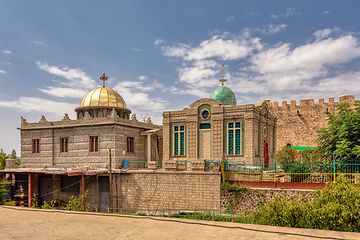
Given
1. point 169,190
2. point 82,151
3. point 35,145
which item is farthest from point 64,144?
point 169,190

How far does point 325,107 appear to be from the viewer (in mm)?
37125

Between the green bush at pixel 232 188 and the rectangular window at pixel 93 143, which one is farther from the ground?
the rectangular window at pixel 93 143

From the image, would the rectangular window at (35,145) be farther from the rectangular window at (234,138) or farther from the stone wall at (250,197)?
the stone wall at (250,197)

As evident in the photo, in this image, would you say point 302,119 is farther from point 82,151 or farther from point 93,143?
point 82,151

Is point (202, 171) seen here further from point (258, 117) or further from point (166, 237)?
point (166, 237)

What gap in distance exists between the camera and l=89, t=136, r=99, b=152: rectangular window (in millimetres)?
23703

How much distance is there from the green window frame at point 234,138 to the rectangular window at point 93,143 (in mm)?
10967

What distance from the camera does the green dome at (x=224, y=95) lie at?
24922 millimetres

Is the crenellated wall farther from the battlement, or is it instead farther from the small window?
the small window

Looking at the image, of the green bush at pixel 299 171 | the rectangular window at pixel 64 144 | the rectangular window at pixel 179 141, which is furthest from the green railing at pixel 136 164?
the green bush at pixel 299 171

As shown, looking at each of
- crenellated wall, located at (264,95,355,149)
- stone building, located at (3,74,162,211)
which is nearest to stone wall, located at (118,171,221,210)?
stone building, located at (3,74,162,211)

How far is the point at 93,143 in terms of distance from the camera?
23.9m

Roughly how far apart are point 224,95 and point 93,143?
40.1ft

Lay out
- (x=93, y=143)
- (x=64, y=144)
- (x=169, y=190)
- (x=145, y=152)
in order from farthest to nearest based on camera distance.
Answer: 1. (x=145, y=152)
2. (x=64, y=144)
3. (x=93, y=143)
4. (x=169, y=190)
